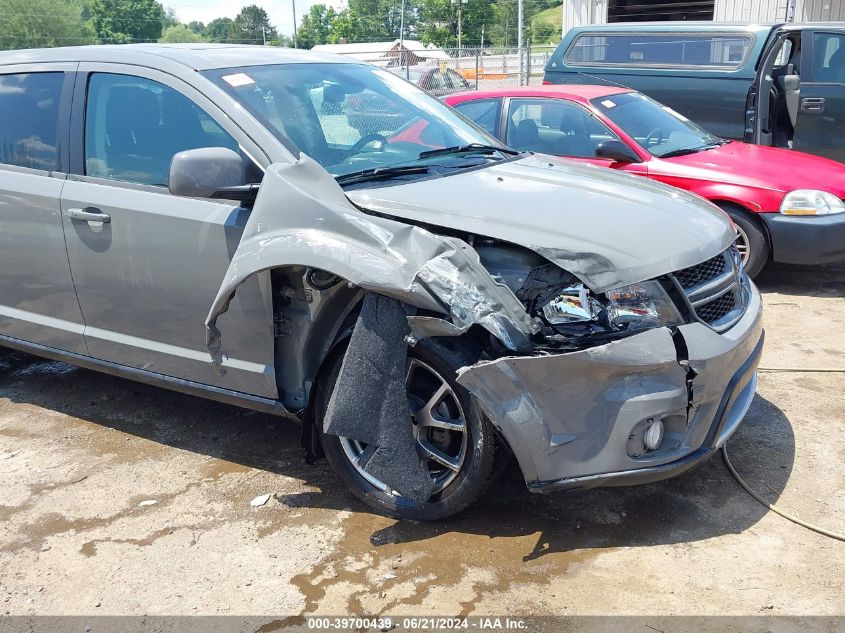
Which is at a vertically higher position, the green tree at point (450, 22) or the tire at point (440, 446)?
the green tree at point (450, 22)

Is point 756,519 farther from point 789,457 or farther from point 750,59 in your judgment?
point 750,59

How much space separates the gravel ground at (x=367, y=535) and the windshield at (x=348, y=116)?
1.45 m

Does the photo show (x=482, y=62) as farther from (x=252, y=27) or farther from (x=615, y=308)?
(x=252, y=27)

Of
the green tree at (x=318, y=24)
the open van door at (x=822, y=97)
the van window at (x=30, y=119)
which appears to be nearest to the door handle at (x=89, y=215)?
the van window at (x=30, y=119)

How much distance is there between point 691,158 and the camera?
6.36 meters

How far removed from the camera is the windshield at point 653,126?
6488 millimetres

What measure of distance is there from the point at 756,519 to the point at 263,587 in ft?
6.23

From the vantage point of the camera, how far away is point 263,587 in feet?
9.69

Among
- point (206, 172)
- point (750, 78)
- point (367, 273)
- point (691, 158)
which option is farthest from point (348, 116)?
point (750, 78)

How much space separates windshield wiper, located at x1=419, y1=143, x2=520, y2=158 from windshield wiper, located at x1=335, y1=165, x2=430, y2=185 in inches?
9.9

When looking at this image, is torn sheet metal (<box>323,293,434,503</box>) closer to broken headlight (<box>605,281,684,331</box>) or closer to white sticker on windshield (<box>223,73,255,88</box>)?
broken headlight (<box>605,281,684,331</box>)

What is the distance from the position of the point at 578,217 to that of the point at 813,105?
6.18m

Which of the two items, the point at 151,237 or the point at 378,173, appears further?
the point at 151,237

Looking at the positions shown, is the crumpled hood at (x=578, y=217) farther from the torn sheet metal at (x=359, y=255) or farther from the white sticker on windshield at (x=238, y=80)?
the white sticker on windshield at (x=238, y=80)
